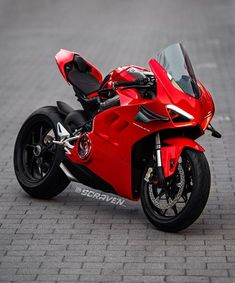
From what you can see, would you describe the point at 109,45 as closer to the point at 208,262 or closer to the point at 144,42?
the point at 144,42

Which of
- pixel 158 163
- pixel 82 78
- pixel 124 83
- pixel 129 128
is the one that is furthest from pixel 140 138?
pixel 82 78

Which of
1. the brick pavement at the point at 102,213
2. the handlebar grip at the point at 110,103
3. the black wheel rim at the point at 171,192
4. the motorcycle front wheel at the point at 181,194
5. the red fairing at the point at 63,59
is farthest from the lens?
the red fairing at the point at 63,59

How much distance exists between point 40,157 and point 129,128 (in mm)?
1337

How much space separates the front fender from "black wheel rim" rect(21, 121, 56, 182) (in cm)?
136

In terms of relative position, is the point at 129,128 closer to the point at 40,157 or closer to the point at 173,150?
the point at 173,150

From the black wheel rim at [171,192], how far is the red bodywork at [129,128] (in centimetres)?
9

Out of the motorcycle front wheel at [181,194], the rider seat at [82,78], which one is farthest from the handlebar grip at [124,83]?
the rider seat at [82,78]

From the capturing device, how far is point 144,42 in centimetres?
2069

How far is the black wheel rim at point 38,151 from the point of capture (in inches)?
348

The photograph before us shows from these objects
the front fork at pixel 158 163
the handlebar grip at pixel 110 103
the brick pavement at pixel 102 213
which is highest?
the handlebar grip at pixel 110 103

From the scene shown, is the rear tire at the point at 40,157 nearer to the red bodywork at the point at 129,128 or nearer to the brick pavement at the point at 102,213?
the brick pavement at the point at 102,213

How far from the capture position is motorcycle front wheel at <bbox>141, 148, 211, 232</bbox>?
738 cm

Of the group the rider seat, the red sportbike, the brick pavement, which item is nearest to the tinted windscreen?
the red sportbike

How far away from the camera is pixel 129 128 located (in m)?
7.77
